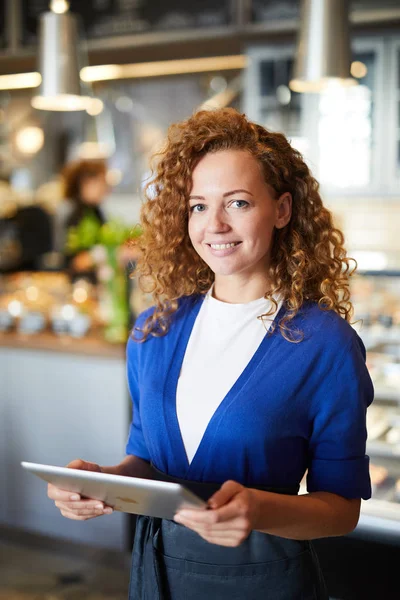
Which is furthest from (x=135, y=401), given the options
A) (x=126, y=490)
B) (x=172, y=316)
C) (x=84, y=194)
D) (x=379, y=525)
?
(x=84, y=194)

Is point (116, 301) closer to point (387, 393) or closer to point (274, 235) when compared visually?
point (387, 393)

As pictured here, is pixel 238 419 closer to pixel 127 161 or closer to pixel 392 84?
pixel 392 84

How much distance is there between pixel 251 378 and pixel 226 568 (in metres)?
0.36

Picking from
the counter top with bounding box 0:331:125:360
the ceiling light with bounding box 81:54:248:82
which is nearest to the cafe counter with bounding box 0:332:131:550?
the counter top with bounding box 0:331:125:360

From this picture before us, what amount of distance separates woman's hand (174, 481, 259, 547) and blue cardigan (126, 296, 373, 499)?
19 centimetres

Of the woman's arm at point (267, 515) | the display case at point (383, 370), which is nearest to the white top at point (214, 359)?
the woman's arm at point (267, 515)

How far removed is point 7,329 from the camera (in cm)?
361

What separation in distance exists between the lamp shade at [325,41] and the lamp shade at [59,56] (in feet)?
2.99

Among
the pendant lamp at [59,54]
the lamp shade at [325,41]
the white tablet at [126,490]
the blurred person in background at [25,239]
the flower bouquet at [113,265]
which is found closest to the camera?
the white tablet at [126,490]

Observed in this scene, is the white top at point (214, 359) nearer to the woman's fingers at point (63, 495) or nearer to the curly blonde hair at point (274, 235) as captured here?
the curly blonde hair at point (274, 235)

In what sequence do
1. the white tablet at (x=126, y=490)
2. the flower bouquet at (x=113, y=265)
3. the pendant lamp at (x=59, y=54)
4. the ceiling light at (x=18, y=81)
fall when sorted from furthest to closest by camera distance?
the ceiling light at (x=18, y=81), the flower bouquet at (x=113, y=265), the pendant lamp at (x=59, y=54), the white tablet at (x=126, y=490)

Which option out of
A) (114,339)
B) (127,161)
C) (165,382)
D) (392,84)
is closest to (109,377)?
(114,339)

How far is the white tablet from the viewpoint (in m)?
1.02

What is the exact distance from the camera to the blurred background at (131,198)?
2.53 m
